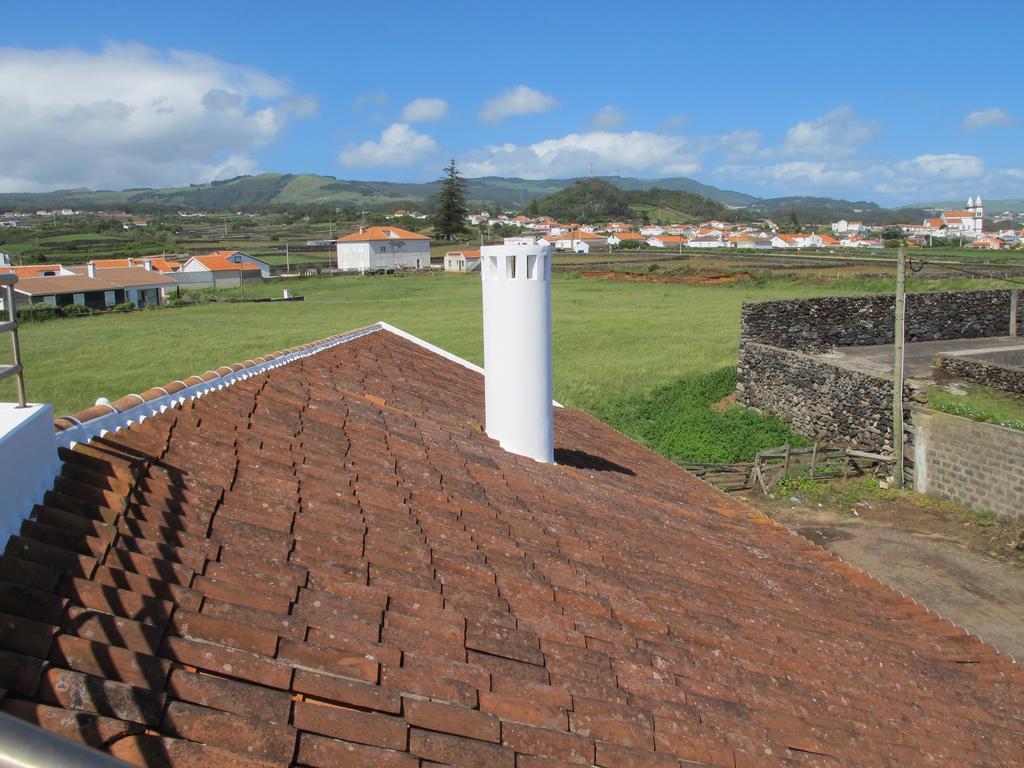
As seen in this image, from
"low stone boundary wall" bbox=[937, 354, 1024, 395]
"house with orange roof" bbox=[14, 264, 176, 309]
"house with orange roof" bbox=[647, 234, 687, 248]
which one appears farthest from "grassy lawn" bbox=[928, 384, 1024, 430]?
"house with orange roof" bbox=[647, 234, 687, 248]

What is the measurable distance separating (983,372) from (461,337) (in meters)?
22.3

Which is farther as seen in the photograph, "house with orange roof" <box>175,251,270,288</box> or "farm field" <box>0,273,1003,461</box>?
"house with orange roof" <box>175,251,270,288</box>

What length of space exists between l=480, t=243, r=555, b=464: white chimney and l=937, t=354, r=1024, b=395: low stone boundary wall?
16.6 metres

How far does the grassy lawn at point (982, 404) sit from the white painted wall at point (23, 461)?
1857cm

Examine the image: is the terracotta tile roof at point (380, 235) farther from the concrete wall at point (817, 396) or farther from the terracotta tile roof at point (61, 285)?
the concrete wall at point (817, 396)

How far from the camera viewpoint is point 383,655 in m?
3.24

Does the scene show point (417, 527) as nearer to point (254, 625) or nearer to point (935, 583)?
point (254, 625)

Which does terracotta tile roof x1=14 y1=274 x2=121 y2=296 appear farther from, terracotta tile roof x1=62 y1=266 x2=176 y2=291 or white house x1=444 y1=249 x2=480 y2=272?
white house x1=444 y1=249 x2=480 y2=272

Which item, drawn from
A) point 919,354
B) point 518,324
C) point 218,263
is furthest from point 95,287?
point 518,324

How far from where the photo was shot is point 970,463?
1794 centimetres

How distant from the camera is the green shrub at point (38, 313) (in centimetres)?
4750

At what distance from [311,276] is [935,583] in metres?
72.4

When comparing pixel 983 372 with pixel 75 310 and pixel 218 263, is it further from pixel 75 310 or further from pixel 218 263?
pixel 218 263

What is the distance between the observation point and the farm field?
2639 cm
